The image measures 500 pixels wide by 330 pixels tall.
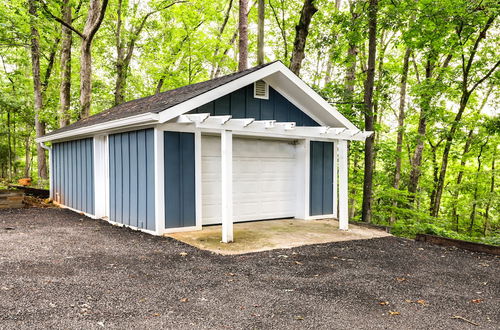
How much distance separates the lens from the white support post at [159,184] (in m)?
6.40

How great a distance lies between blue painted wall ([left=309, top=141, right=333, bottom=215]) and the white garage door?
475 millimetres

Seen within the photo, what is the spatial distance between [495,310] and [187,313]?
2.85 m

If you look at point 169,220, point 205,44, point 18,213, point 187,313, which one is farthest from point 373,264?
point 205,44

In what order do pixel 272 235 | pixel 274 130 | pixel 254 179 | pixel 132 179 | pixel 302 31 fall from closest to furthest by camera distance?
pixel 274 130, pixel 272 235, pixel 132 179, pixel 254 179, pixel 302 31

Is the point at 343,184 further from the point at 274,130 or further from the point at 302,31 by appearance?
the point at 302,31

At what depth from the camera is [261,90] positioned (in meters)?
7.79

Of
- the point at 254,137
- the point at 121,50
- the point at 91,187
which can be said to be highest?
the point at 121,50

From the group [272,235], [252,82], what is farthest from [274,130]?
[272,235]

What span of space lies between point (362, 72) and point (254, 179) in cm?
451

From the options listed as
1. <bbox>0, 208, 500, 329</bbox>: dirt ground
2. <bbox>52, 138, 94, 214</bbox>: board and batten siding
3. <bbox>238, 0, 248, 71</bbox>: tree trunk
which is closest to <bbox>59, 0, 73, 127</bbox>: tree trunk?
<bbox>52, 138, 94, 214</bbox>: board and batten siding

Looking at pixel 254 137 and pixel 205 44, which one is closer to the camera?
pixel 254 137

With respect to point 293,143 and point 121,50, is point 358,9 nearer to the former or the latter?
point 293,143

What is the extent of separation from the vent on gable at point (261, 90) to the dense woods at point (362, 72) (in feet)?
9.58

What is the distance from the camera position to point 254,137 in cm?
Answer: 809
